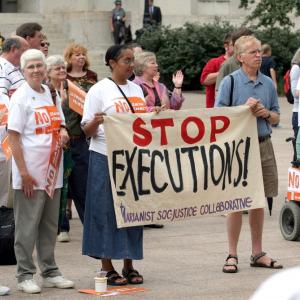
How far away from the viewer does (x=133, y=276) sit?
312 inches

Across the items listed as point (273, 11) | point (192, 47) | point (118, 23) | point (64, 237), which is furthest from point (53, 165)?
point (118, 23)

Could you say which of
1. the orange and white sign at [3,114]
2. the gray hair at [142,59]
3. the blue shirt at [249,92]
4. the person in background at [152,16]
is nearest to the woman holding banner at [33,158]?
the orange and white sign at [3,114]

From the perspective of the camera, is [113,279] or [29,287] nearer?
[29,287]

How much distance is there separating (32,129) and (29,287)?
3.67ft

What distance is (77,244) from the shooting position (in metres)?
9.88

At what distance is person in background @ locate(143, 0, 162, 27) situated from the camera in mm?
33969

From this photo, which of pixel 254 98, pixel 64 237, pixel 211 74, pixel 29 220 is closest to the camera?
pixel 29 220

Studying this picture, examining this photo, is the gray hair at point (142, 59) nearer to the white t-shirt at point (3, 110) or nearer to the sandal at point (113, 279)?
the white t-shirt at point (3, 110)

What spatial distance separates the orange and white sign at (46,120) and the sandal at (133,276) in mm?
1224

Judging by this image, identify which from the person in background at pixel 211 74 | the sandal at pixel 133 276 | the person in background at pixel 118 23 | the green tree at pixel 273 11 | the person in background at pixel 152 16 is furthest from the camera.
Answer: the person in background at pixel 152 16

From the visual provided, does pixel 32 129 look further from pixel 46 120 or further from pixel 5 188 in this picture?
pixel 5 188

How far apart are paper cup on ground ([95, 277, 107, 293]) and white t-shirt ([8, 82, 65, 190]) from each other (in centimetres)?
75

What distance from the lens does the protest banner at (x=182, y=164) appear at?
7.63m

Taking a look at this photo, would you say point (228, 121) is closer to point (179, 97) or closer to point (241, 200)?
point (241, 200)
